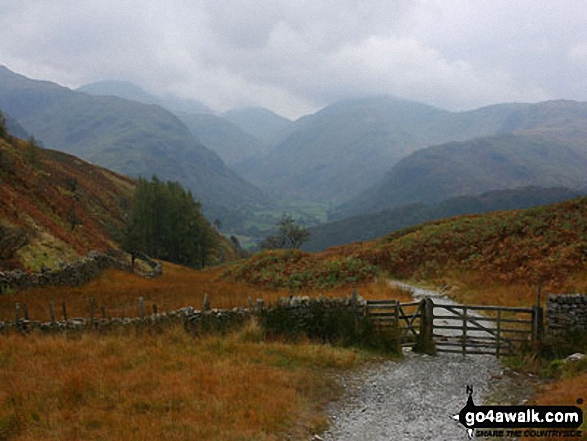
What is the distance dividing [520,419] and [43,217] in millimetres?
46139

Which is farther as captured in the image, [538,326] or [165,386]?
[538,326]

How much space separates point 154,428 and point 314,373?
5.87 metres

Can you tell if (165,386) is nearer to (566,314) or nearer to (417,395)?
(417,395)

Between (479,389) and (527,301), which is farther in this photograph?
(527,301)

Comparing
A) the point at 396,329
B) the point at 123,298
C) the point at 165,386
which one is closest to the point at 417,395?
the point at 396,329

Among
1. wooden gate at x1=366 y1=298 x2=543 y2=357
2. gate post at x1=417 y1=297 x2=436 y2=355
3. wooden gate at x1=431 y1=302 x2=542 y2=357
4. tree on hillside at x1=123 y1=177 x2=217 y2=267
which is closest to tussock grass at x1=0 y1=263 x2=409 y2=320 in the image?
wooden gate at x1=366 y1=298 x2=543 y2=357

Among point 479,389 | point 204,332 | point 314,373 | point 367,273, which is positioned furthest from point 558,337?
point 367,273

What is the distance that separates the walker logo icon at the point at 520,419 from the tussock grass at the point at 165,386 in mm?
3809

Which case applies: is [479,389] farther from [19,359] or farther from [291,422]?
[19,359]

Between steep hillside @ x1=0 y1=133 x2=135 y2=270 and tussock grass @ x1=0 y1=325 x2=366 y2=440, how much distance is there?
61.0 ft

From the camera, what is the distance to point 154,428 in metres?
9.04

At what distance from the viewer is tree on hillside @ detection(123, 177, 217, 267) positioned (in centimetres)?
6888

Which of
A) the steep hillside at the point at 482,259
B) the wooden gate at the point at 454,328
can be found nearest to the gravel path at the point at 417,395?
the wooden gate at the point at 454,328

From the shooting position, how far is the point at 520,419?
10.1 meters
